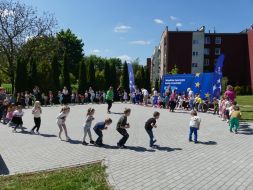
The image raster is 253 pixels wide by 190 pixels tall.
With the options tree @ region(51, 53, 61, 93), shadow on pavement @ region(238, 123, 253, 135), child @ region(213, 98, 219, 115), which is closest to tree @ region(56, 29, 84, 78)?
tree @ region(51, 53, 61, 93)

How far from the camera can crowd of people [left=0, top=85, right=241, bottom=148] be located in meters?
12.8

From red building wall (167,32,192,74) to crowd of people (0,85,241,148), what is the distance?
34443 millimetres

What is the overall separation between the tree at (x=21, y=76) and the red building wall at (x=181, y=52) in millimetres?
39594

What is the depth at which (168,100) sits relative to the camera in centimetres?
2730

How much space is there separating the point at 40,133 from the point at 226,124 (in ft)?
29.3

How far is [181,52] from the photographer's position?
232 ft

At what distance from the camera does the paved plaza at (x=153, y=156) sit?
8633 millimetres

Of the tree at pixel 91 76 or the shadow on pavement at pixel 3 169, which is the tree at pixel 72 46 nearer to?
the tree at pixel 91 76

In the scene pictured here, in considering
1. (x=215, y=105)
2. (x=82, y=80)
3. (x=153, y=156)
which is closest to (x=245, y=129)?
(x=215, y=105)

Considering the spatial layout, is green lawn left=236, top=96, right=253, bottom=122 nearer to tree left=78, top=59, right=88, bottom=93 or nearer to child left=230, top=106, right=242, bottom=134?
child left=230, top=106, right=242, bottom=134

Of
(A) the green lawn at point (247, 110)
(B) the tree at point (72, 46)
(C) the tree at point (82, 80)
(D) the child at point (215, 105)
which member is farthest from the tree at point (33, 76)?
(B) the tree at point (72, 46)

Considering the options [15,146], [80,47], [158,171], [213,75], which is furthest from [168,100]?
[80,47]

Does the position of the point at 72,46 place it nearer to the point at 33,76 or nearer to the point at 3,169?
the point at 33,76

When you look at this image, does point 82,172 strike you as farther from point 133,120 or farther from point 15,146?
point 133,120
